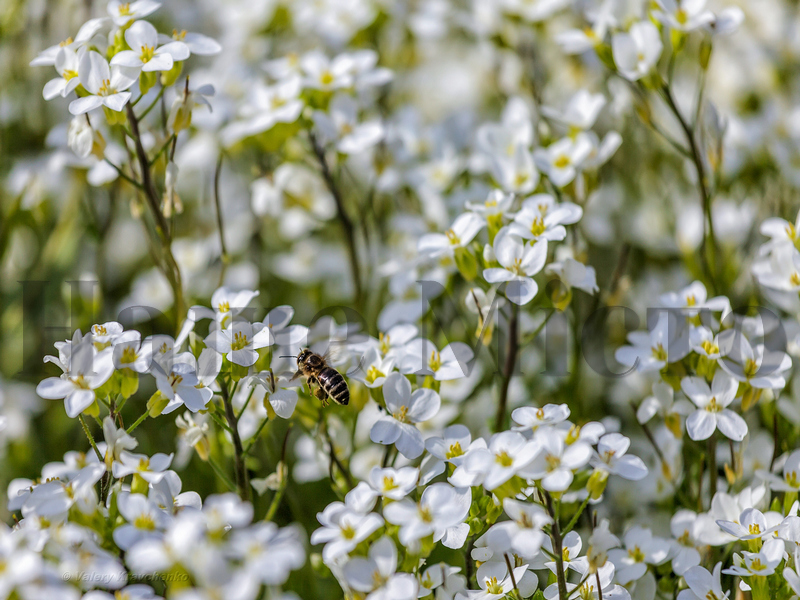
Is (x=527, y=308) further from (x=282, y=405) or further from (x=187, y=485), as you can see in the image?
(x=187, y=485)

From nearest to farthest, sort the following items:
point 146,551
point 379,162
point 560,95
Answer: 1. point 146,551
2. point 379,162
3. point 560,95

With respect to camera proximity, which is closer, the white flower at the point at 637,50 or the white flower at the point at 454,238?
the white flower at the point at 454,238

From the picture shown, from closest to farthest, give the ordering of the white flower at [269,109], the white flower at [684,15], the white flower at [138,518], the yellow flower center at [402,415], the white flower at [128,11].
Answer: the white flower at [138,518]
the yellow flower center at [402,415]
the white flower at [128,11]
the white flower at [684,15]
the white flower at [269,109]

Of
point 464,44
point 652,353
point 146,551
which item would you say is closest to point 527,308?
point 652,353

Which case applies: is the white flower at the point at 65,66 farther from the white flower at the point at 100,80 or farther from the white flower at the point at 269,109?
the white flower at the point at 269,109

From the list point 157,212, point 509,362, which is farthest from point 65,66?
point 509,362

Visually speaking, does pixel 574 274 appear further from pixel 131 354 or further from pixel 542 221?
pixel 131 354

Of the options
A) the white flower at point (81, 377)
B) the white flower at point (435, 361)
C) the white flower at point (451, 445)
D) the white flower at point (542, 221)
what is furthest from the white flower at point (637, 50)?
the white flower at point (81, 377)
